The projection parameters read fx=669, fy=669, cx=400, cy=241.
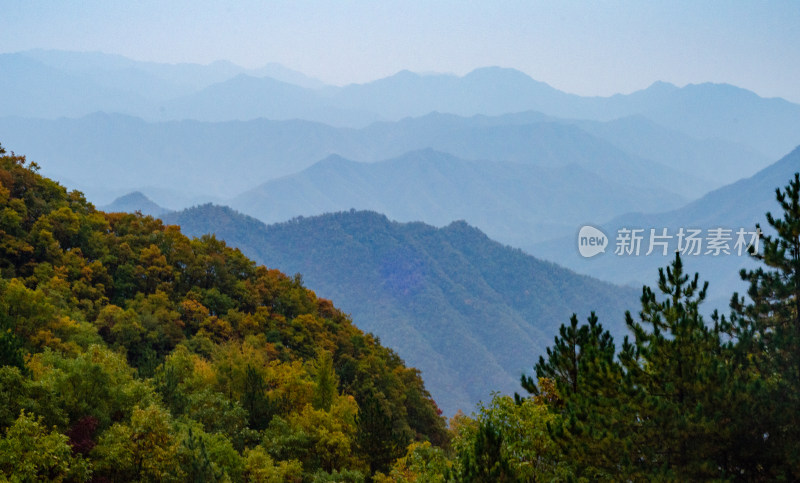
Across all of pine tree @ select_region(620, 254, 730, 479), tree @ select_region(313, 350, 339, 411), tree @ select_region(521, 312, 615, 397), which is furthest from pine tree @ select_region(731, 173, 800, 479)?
tree @ select_region(313, 350, 339, 411)

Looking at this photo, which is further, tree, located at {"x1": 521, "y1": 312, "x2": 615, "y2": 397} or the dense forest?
tree, located at {"x1": 521, "y1": 312, "x2": 615, "y2": 397}

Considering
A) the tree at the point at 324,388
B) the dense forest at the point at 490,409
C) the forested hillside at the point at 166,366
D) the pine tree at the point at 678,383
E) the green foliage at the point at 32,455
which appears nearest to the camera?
the pine tree at the point at 678,383

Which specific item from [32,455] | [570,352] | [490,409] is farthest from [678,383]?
[32,455]

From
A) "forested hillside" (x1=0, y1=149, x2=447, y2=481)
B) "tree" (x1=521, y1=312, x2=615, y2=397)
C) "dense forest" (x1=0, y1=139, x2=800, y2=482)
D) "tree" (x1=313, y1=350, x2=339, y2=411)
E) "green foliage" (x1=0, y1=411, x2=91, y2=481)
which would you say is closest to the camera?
"dense forest" (x1=0, y1=139, x2=800, y2=482)

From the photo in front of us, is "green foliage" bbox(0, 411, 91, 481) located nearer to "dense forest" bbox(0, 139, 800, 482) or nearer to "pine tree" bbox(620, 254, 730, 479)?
"dense forest" bbox(0, 139, 800, 482)

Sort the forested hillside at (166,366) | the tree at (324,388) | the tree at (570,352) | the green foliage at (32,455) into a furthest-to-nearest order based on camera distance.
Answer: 1. the tree at (324,388)
2. the forested hillside at (166,366)
3. the tree at (570,352)
4. the green foliage at (32,455)

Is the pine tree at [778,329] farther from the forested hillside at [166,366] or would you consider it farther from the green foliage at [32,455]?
the green foliage at [32,455]

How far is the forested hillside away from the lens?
19.8 meters

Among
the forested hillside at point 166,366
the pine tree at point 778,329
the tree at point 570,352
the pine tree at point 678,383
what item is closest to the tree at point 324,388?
the forested hillside at point 166,366

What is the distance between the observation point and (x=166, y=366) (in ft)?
111

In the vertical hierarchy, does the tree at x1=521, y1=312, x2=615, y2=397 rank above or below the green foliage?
above

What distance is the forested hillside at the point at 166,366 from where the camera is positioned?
19828 millimetres

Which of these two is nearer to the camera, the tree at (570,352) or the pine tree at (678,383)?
the pine tree at (678,383)

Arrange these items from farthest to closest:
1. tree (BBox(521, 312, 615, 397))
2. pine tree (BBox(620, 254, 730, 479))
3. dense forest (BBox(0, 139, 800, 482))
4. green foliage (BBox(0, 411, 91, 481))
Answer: tree (BBox(521, 312, 615, 397)) → green foliage (BBox(0, 411, 91, 481)) → dense forest (BBox(0, 139, 800, 482)) → pine tree (BBox(620, 254, 730, 479))
